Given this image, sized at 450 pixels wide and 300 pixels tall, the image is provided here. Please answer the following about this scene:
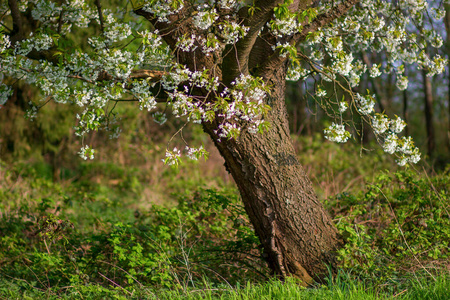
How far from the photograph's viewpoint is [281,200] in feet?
11.6

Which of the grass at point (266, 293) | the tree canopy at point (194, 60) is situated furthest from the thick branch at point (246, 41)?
the grass at point (266, 293)

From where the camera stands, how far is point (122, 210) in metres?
7.10

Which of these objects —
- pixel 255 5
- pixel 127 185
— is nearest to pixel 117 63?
pixel 255 5

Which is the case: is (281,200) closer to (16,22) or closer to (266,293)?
(266,293)

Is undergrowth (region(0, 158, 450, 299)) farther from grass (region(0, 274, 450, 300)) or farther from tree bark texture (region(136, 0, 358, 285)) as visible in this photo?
tree bark texture (region(136, 0, 358, 285))

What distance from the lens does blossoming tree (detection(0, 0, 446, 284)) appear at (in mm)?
3023

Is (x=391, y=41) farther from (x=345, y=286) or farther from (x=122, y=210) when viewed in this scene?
(x=122, y=210)

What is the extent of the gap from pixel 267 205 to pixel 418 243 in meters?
1.47

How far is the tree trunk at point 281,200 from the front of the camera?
3479mm

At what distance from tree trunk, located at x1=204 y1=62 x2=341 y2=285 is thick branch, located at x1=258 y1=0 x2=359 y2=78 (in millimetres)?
244

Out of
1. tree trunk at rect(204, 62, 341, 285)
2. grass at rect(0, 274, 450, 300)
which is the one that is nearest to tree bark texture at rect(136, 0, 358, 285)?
tree trunk at rect(204, 62, 341, 285)

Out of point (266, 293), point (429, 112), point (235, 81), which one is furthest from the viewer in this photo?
point (429, 112)

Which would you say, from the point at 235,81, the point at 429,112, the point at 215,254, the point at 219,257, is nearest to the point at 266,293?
the point at 219,257

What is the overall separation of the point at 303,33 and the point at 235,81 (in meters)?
0.63
